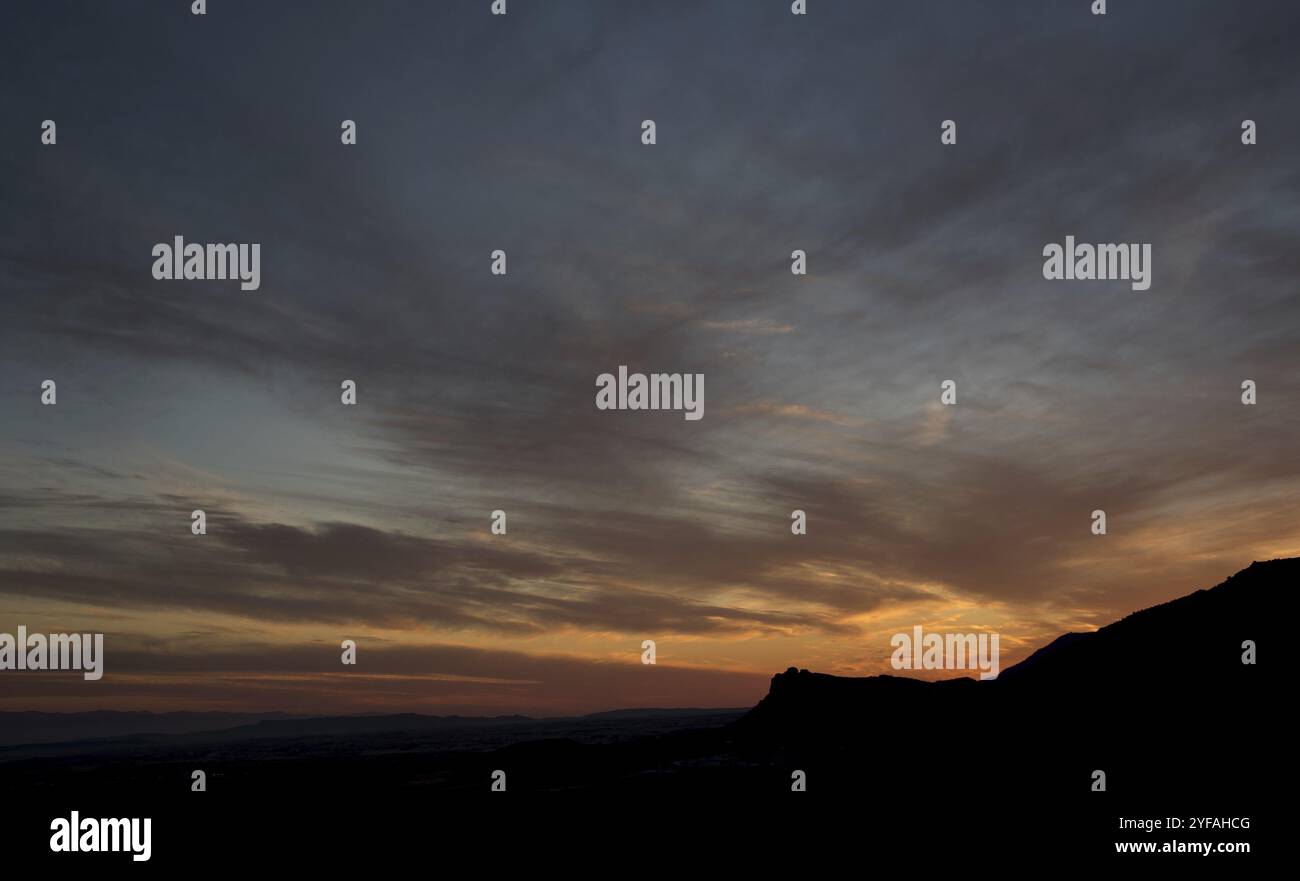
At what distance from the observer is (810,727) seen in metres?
73.4

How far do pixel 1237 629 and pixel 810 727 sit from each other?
3541cm
